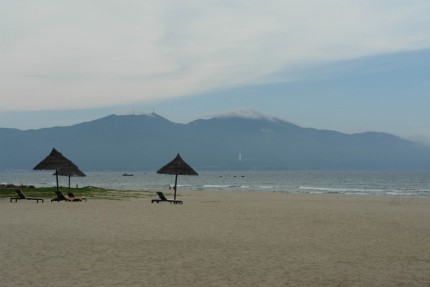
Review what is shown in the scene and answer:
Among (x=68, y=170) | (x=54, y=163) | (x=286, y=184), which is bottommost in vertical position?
(x=286, y=184)

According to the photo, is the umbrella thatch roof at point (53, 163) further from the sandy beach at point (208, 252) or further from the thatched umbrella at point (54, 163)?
the sandy beach at point (208, 252)

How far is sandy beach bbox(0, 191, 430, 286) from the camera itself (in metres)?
7.86

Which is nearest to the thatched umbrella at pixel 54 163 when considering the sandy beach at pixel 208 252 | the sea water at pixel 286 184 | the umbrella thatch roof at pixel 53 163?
the umbrella thatch roof at pixel 53 163

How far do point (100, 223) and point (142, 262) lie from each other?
6.41 m

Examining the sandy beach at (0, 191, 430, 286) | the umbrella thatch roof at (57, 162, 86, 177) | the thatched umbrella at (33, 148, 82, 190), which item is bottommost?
the sandy beach at (0, 191, 430, 286)

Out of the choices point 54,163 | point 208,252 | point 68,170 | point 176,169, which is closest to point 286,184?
point 68,170

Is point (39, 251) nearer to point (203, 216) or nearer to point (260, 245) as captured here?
point (260, 245)

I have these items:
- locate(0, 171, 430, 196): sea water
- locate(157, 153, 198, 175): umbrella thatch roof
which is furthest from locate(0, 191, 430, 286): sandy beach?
locate(0, 171, 430, 196): sea water

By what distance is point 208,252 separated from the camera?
10.2m

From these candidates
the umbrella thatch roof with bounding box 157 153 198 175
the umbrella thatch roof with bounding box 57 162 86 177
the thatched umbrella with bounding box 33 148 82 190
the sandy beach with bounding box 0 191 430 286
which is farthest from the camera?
the umbrella thatch roof with bounding box 57 162 86 177

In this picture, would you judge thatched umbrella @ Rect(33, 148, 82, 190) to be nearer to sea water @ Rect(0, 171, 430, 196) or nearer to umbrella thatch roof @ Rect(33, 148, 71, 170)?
umbrella thatch roof @ Rect(33, 148, 71, 170)

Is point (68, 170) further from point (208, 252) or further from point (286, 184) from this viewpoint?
point (286, 184)

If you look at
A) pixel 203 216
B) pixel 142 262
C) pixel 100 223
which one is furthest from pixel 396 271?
pixel 203 216

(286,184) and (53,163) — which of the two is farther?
(286,184)
